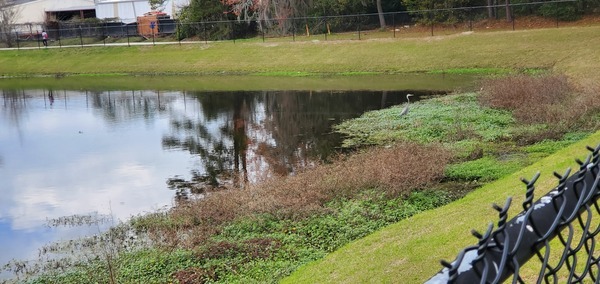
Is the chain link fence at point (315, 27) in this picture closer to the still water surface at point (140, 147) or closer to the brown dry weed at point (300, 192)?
the still water surface at point (140, 147)

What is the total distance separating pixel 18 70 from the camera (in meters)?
46.2

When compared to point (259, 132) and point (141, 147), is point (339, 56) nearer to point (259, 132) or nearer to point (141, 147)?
point (259, 132)

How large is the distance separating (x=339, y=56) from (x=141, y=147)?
65.6ft

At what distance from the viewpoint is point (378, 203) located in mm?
10844

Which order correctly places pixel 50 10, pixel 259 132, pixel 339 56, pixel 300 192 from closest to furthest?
pixel 300 192, pixel 259 132, pixel 339 56, pixel 50 10

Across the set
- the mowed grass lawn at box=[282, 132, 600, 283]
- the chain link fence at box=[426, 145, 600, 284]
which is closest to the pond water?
the mowed grass lawn at box=[282, 132, 600, 283]

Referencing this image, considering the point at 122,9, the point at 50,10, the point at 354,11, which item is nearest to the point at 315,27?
the point at 354,11

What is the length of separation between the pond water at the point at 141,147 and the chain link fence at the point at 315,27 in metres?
14.2

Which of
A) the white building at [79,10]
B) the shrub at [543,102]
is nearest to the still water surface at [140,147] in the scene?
the shrub at [543,102]

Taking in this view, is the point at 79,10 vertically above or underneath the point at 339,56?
above

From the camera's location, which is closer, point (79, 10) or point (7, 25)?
point (7, 25)

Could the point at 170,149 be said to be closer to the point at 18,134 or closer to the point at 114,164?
the point at 114,164

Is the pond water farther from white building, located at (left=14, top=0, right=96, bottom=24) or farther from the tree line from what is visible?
white building, located at (left=14, top=0, right=96, bottom=24)

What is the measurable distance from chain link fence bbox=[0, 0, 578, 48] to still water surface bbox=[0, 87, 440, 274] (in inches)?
562
